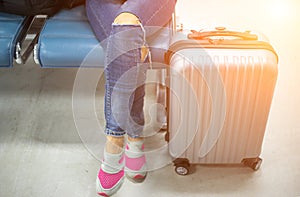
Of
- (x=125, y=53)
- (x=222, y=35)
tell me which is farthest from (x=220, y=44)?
(x=125, y=53)

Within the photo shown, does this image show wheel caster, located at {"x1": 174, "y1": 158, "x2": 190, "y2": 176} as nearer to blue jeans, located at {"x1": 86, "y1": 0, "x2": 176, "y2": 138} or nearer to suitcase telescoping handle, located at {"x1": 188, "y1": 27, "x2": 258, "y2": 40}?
blue jeans, located at {"x1": 86, "y1": 0, "x2": 176, "y2": 138}

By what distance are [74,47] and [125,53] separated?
24cm

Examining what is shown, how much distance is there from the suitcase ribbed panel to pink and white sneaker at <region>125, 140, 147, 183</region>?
12cm

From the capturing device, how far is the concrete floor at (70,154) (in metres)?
1.26

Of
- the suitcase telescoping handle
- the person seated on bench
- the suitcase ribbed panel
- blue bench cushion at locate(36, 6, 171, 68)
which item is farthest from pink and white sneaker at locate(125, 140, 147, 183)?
the suitcase telescoping handle

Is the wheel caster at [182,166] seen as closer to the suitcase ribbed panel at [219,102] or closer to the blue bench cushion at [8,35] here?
the suitcase ribbed panel at [219,102]

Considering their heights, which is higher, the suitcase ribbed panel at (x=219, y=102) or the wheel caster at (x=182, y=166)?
the suitcase ribbed panel at (x=219, y=102)

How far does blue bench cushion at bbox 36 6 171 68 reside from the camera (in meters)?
1.22

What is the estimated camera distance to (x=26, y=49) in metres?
1.31

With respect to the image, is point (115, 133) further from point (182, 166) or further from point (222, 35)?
point (222, 35)

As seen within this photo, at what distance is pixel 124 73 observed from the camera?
3.62 ft

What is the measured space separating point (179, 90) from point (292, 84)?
862 mm

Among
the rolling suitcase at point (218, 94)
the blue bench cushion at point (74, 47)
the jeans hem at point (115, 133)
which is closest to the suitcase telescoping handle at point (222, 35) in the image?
the rolling suitcase at point (218, 94)

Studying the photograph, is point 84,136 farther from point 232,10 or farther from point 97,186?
point 232,10
